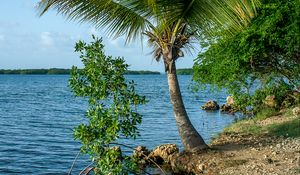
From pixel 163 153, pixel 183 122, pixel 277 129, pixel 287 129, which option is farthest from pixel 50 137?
pixel 287 129

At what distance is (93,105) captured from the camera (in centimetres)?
1016

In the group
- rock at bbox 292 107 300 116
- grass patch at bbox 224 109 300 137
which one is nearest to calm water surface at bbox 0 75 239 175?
grass patch at bbox 224 109 300 137

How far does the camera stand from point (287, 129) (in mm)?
19266

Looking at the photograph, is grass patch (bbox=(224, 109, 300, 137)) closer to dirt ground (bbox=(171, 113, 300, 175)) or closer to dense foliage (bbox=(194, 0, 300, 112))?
dirt ground (bbox=(171, 113, 300, 175))

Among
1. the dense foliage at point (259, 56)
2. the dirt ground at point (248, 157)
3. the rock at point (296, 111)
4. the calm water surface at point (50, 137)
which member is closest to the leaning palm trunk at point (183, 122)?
the dirt ground at point (248, 157)

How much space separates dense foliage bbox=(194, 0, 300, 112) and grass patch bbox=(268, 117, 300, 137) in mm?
1462

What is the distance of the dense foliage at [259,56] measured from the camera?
15.9 m

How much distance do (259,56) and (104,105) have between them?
32.1 ft

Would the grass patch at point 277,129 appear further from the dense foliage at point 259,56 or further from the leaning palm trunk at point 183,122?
the leaning palm trunk at point 183,122

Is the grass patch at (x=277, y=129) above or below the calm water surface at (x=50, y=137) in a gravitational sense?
above

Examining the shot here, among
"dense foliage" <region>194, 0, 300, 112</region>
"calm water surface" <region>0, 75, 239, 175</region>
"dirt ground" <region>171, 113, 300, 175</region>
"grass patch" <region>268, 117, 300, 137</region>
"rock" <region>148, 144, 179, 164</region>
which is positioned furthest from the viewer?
"calm water surface" <region>0, 75, 239, 175</region>

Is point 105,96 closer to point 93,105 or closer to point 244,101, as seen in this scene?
point 93,105

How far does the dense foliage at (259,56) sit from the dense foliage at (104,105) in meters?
7.19

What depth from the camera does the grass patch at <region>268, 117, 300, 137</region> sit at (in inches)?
717
